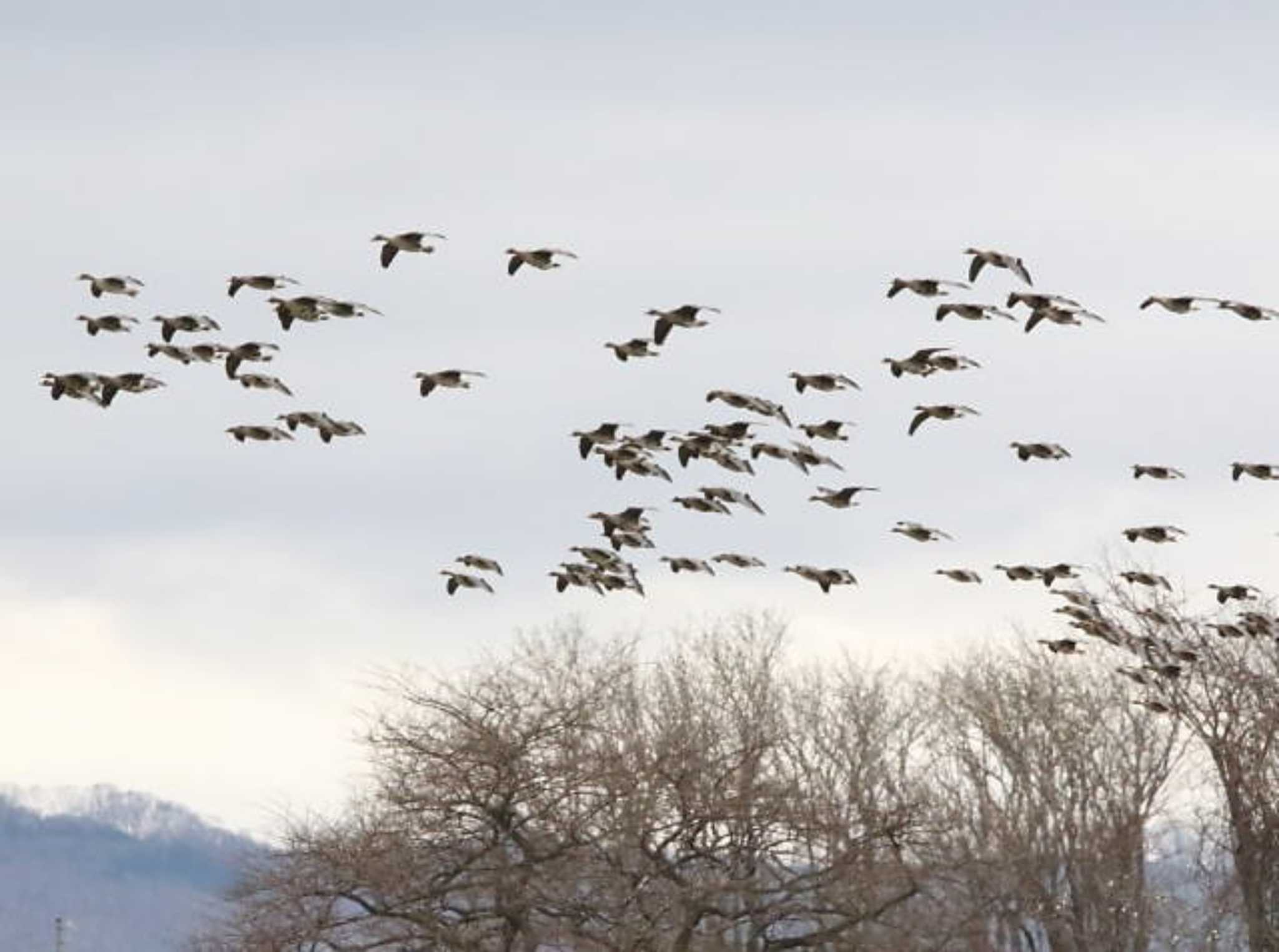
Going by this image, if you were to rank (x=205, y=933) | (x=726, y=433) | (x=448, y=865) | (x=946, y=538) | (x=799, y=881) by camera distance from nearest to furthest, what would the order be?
(x=726, y=433)
(x=946, y=538)
(x=448, y=865)
(x=799, y=881)
(x=205, y=933)

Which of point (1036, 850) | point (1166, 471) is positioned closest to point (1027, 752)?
point (1036, 850)

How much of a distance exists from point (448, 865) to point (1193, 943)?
91.3 feet

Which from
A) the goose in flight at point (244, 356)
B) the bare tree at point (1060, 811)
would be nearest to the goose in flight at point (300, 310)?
the goose in flight at point (244, 356)

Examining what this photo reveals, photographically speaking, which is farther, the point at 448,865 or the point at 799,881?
the point at 799,881

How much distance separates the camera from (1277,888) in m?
62.8

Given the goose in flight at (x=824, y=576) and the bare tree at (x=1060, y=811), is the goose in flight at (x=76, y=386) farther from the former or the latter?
the bare tree at (x=1060, y=811)

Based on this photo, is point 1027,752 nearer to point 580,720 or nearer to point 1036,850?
point 1036,850

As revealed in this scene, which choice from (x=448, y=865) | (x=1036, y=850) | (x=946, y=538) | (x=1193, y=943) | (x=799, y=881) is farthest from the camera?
(x=1036, y=850)

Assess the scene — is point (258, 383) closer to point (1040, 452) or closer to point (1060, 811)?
point (1040, 452)

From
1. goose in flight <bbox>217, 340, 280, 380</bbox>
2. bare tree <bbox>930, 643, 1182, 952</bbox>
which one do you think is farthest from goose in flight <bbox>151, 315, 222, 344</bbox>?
bare tree <bbox>930, 643, 1182, 952</bbox>

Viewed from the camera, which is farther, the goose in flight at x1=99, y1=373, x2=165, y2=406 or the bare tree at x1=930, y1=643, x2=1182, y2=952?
the bare tree at x1=930, y1=643, x2=1182, y2=952

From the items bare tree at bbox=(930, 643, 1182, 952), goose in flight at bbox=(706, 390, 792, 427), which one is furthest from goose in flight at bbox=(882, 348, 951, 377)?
bare tree at bbox=(930, 643, 1182, 952)

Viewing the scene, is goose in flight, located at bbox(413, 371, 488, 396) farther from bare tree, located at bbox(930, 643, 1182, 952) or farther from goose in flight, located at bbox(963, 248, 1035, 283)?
bare tree, located at bbox(930, 643, 1182, 952)

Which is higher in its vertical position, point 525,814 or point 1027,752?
point 1027,752
